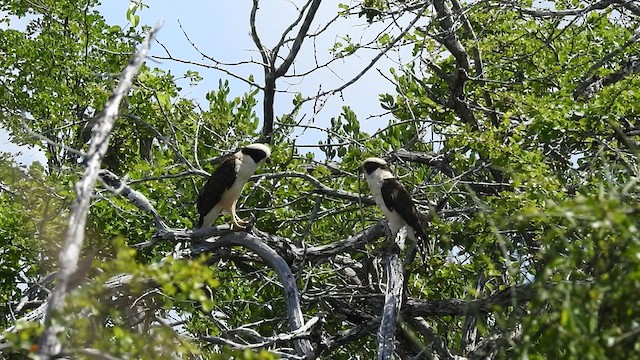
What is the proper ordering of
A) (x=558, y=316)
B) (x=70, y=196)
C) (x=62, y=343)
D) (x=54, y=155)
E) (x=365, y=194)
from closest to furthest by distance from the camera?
(x=62, y=343) → (x=558, y=316) → (x=70, y=196) → (x=365, y=194) → (x=54, y=155)

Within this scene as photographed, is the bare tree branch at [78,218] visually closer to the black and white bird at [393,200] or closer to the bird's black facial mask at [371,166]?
the black and white bird at [393,200]

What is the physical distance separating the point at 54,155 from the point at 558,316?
891 cm

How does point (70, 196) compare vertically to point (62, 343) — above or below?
above

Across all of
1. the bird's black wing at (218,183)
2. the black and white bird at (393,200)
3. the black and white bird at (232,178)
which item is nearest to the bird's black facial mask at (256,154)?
the black and white bird at (232,178)

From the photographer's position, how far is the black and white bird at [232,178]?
706 cm

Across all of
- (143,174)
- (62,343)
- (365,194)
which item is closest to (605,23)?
(365,194)

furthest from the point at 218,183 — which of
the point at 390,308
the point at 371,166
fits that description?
the point at 390,308

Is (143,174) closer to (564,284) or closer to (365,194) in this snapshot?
(365,194)

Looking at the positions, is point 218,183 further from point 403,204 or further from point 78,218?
point 78,218

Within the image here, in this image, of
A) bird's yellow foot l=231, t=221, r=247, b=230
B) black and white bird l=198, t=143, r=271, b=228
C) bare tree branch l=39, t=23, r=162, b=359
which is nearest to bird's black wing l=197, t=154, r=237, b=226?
black and white bird l=198, t=143, r=271, b=228

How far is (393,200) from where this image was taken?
6938 mm

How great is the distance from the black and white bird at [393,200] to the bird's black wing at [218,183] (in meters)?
0.95

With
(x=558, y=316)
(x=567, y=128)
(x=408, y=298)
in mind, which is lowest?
(x=558, y=316)

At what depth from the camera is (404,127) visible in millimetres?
8562
